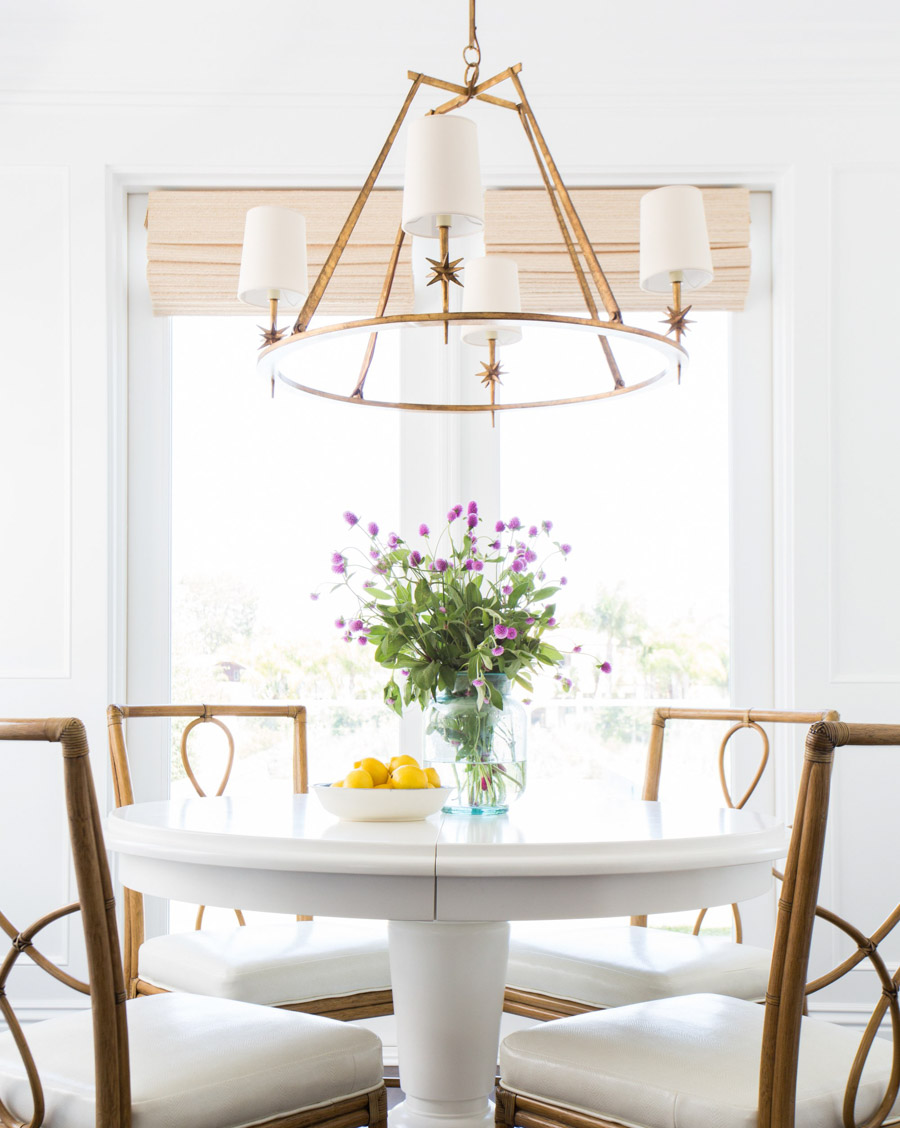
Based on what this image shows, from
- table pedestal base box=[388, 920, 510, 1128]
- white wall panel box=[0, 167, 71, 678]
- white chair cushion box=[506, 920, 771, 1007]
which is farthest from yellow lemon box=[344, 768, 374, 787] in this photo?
white wall panel box=[0, 167, 71, 678]

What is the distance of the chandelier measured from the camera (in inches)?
58.3

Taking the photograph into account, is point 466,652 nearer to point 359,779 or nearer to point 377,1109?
point 359,779

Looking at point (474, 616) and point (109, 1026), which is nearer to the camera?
point (109, 1026)

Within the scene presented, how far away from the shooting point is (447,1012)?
1.71 m

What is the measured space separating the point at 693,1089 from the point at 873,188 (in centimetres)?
261

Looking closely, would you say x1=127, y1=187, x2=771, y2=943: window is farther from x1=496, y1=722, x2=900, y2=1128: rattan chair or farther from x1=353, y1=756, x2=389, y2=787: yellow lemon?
x1=496, y1=722, x2=900, y2=1128: rattan chair

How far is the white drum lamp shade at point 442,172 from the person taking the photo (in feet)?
4.85

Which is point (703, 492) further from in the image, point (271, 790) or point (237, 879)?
point (237, 879)

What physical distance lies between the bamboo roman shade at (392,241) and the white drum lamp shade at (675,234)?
4.26 feet

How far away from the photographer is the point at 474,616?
1.74m

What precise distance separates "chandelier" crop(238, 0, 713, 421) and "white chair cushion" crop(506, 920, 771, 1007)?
100cm

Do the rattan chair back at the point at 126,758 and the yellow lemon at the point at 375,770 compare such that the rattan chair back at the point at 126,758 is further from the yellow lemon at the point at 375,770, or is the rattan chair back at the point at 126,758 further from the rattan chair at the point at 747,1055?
the rattan chair at the point at 747,1055

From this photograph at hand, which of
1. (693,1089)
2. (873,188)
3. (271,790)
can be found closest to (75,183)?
(271,790)

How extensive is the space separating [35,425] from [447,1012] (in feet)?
6.77
